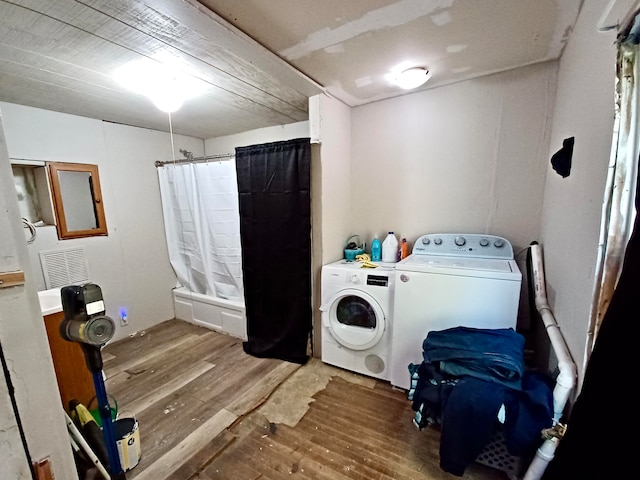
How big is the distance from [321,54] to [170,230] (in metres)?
2.57

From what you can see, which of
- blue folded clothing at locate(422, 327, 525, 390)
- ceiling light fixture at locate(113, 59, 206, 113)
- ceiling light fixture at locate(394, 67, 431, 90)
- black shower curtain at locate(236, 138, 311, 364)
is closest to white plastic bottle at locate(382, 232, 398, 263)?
black shower curtain at locate(236, 138, 311, 364)

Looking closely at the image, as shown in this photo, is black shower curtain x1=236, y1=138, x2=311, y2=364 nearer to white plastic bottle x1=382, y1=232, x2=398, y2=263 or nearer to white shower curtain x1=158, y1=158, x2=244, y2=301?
white shower curtain x1=158, y1=158, x2=244, y2=301

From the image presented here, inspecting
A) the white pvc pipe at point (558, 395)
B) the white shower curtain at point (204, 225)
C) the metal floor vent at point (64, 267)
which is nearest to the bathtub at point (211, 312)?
the white shower curtain at point (204, 225)

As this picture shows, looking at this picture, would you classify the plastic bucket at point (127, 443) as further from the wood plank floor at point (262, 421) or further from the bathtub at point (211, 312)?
the bathtub at point (211, 312)

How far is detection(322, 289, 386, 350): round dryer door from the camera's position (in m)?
1.94

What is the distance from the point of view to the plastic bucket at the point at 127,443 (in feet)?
4.36

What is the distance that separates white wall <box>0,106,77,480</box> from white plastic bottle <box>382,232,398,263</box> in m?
2.07

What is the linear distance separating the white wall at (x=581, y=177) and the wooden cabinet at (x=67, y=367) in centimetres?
249

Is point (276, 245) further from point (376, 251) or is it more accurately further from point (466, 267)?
point (466, 267)

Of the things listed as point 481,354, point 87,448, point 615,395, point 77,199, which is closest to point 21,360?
point 87,448

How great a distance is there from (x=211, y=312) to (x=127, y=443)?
158cm

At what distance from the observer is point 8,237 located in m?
0.85

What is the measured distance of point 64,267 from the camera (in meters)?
2.33

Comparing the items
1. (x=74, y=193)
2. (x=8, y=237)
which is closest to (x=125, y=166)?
(x=74, y=193)
